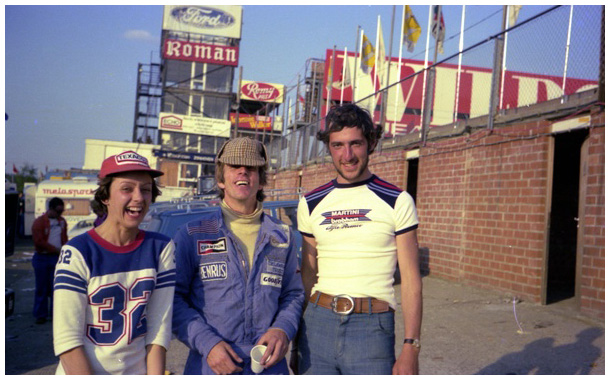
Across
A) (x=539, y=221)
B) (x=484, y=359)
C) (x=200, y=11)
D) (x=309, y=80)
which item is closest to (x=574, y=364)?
(x=484, y=359)

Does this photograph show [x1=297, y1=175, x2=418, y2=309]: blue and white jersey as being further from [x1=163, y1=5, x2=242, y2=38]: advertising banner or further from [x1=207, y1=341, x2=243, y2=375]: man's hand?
[x1=163, y1=5, x2=242, y2=38]: advertising banner

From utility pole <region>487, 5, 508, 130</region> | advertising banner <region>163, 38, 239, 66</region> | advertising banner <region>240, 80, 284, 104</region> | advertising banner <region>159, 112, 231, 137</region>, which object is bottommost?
utility pole <region>487, 5, 508, 130</region>

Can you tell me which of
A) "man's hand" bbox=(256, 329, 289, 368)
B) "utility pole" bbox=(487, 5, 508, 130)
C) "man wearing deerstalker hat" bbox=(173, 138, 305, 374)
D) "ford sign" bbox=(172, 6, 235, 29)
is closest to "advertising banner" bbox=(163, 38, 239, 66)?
"ford sign" bbox=(172, 6, 235, 29)

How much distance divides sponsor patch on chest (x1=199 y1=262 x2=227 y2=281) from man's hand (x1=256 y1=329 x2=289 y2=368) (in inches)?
13.7

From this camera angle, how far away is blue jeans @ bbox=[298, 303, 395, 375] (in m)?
2.66

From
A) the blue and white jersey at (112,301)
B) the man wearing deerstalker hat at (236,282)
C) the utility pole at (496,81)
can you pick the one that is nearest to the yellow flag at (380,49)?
the utility pole at (496,81)

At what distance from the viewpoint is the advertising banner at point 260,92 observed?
5488cm

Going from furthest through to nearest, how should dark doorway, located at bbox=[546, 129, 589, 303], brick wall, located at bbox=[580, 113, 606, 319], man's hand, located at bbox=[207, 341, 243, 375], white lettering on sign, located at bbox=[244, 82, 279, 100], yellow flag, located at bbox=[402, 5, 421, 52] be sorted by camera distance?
white lettering on sign, located at bbox=[244, 82, 279, 100], yellow flag, located at bbox=[402, 5, 421, 52], dark doorway, located at bbox=[546, 129, 589, 303], brick wall, located at bbox=[580, 113, 606, 319], man's hand, located at bbox=[207, 341, 243, 375]

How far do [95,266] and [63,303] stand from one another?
197mm

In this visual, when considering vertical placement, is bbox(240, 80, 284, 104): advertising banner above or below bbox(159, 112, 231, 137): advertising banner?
above

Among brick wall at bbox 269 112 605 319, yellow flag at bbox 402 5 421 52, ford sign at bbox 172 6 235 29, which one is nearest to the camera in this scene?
brick wall at bbox 269 112 605 319

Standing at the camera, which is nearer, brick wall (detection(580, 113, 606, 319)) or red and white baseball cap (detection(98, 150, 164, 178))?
red and white baseball cap (detection(98, 150, 164, 178))

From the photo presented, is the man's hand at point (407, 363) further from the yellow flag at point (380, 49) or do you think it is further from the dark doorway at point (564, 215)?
the yellow flag at point (380, 49)

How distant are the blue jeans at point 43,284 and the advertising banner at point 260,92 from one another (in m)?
47.3
